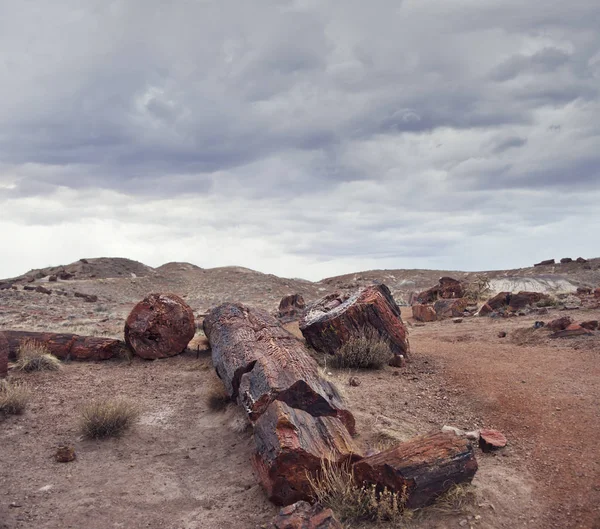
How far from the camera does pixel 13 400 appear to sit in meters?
8.67

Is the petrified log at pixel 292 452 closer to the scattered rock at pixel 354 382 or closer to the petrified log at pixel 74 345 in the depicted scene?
the scattered rock at pixel 354 382

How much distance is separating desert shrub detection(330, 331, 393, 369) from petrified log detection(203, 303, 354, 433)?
5.04 ft

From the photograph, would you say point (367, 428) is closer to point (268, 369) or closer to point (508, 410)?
point (268, 369)

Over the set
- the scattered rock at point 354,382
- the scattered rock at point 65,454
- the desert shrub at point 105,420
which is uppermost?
the scattered rock at point 354,382

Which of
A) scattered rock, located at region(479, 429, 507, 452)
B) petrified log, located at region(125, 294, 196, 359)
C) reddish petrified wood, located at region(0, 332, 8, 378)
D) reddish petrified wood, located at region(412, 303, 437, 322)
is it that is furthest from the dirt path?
reddish petrified wood, located at region(0, 332, 8, 378)

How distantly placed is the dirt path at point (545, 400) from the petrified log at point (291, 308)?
8258 millimetres

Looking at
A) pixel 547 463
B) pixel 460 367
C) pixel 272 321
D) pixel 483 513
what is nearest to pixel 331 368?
pixel 272 321

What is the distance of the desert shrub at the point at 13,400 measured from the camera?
8.60m

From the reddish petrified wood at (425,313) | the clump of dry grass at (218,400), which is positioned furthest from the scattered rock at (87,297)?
the clump of dry grass at (218,400)

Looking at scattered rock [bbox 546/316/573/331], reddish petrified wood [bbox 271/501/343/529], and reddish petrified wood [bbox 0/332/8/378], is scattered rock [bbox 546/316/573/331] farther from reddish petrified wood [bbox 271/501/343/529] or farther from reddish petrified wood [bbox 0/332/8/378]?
reddish petrified wood [bbox 0/332/8/378]

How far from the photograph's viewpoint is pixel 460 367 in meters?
10.8

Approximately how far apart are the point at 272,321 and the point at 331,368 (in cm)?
163

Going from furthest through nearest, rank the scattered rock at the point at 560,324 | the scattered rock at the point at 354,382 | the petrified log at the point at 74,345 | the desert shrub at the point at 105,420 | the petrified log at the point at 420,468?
1. the scattered rock at the point at 560,324
2. the petrified log at the point at 74,345
3. the scattered rock at the point at 354,382
4. the desert shrub at the point at 105,420
5. the petrified log at the point at 420,468

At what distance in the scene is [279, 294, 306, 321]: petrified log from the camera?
73.5ft
